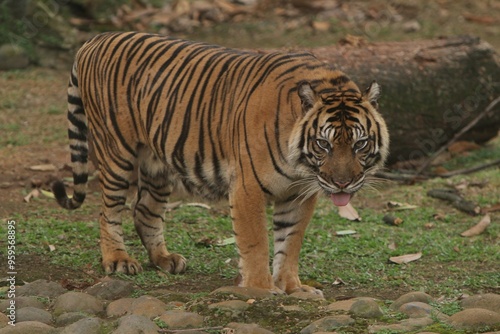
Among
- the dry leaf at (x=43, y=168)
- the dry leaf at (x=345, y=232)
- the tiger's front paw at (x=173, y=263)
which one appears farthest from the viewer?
the dry leaf at (x=43, y=168)

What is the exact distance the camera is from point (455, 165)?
29.1 feet

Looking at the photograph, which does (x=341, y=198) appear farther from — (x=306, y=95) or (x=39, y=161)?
(x=39, y=161)

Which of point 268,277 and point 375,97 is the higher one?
point 375,97

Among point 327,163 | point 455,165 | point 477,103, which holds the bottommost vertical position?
point 455,165

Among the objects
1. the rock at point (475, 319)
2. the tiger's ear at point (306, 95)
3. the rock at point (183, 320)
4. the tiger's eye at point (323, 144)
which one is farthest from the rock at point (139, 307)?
the rock at point (475, 319)

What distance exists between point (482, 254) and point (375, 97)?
1831mm

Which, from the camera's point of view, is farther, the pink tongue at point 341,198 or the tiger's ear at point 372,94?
the tiger's ear at point 372,94

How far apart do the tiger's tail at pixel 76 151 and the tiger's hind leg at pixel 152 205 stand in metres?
0.38

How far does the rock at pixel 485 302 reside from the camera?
4809 mm

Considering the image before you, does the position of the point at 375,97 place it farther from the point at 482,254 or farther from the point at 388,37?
the point at 388,37

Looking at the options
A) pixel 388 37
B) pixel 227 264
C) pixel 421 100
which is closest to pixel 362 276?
pixel 227 264

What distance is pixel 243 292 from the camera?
500cm

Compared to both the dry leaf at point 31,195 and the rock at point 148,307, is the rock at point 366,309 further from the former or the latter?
the dry leaf at point 31,195

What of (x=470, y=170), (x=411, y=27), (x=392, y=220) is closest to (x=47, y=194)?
(x=392, y=220)
